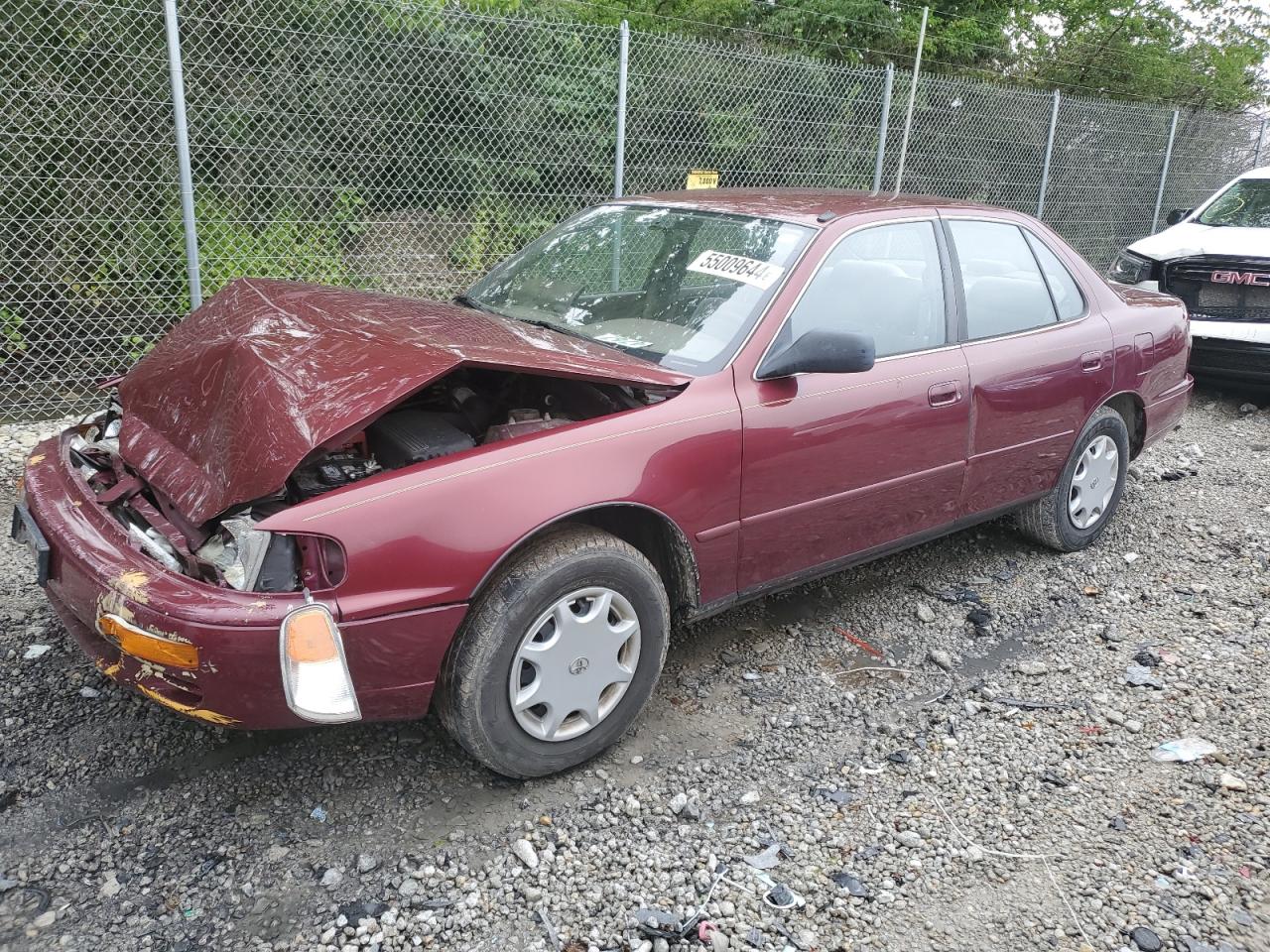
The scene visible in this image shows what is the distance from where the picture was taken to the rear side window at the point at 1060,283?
13.7 ft

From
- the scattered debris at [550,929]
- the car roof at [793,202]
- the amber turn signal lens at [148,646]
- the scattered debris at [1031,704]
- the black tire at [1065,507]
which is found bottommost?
the scattered debris at [1031,704]

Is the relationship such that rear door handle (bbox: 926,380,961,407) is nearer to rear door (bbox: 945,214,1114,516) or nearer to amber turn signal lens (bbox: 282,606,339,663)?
rear door (bbox: 945,214,1114,516)

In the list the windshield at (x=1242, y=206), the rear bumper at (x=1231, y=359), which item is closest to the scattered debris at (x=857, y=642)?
the rear bumper at (x=1231, y=359)

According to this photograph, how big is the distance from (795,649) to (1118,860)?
1.35 m

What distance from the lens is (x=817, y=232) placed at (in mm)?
3352

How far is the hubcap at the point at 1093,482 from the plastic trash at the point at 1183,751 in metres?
1.51

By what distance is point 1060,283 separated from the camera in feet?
13.9

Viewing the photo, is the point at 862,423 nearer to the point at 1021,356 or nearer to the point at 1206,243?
the point at 1021,356

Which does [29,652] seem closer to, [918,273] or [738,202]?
[738,202]

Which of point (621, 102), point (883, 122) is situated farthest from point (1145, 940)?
point (883, 122)

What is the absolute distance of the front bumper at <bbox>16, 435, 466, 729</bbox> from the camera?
2.25 m

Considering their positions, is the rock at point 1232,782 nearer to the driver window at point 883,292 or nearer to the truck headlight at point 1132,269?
the driver window at point 883,292

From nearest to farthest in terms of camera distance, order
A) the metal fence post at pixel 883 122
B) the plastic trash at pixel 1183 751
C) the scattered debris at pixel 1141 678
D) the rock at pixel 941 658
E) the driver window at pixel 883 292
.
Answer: the plastic trash at pixel 1183 751 < the driver window at pixel 883 292 < the scattered debris at pixel 1141 678 < the rock at pixel 941 658 < the metal fence post at pixel 883 122

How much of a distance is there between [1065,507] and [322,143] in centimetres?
527
